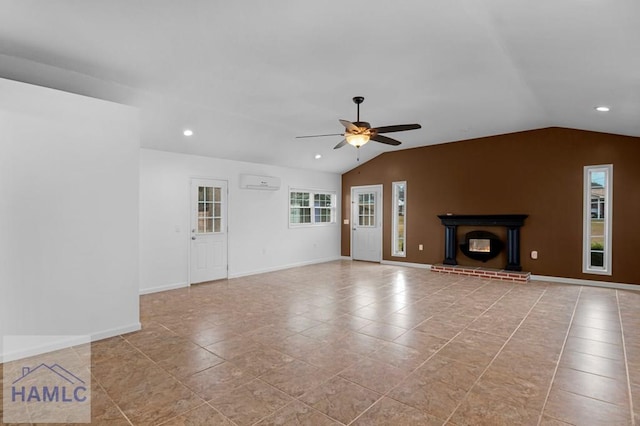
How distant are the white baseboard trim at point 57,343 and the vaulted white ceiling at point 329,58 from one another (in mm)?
2711

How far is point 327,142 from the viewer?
6.85 meters

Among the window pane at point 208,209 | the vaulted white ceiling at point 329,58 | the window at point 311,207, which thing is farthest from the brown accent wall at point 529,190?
the window pane at point 208,209

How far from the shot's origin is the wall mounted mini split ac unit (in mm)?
6832

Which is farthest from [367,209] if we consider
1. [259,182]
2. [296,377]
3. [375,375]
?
[296,377]

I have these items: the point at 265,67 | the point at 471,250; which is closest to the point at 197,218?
the point at 265,67

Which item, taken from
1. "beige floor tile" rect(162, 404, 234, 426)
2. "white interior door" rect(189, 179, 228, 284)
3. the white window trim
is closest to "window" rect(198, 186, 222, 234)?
"white interior door" rect(189, 179, 228, 284)

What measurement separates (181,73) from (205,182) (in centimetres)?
293

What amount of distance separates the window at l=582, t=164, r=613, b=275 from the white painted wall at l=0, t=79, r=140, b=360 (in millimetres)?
7207

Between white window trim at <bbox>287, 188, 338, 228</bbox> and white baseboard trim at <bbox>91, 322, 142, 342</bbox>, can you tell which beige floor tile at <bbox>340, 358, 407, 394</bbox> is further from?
white window trim at <bbox>287, 188, 338, 228</bbox>

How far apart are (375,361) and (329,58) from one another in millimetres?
2928

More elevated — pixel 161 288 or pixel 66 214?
pixel 66 214

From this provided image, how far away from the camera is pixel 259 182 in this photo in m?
7.05

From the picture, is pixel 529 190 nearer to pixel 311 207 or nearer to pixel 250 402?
pixel 311 207

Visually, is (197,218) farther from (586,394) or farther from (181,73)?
(586,394)
